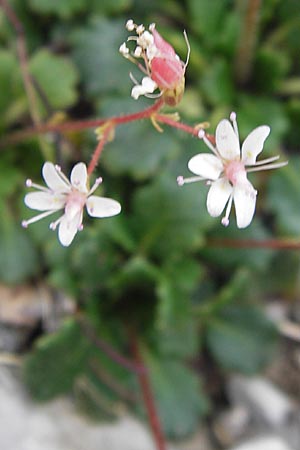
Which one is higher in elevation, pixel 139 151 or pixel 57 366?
pixel 139 151

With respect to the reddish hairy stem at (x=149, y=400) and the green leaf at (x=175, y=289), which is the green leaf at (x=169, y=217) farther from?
the reddish hairy stem at (x=149, y=400)

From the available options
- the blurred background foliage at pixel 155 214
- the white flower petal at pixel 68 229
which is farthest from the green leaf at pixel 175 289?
the white flower petal at pixel 68 229

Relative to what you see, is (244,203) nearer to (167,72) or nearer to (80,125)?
(167,72)

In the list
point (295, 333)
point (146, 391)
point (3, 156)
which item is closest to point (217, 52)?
point (3, 156)

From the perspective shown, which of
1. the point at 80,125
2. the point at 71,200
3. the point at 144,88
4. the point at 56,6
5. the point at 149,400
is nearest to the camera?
the point at 144,88

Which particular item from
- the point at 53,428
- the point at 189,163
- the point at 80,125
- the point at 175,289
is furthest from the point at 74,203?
the point at 53,428

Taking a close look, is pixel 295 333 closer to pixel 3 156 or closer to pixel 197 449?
pixel 197 449
